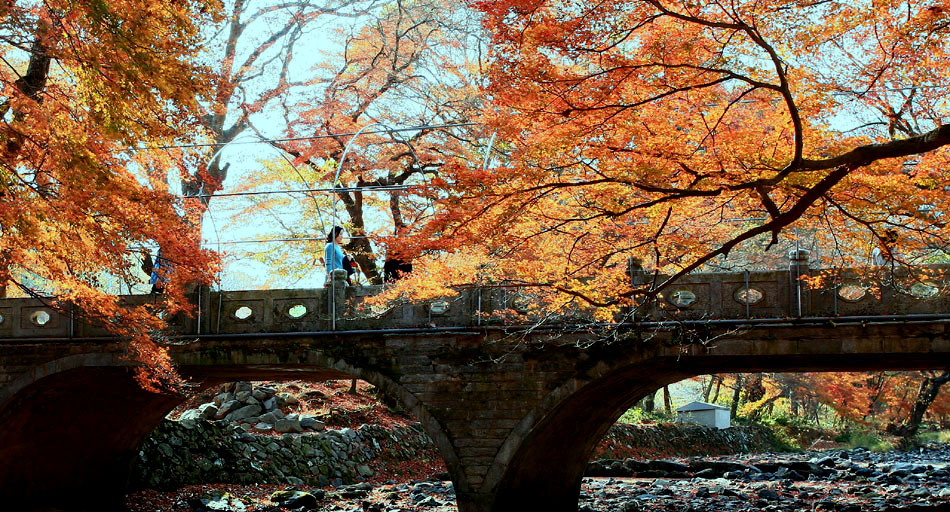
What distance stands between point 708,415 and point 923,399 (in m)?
6.70

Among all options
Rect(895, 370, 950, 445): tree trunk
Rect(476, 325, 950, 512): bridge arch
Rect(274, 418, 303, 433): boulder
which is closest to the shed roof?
Rect(895, 370, 950, 445): tree trunk

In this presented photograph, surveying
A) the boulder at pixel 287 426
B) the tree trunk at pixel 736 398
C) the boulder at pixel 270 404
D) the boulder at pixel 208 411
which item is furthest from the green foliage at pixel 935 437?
the boulder at pixel 208 411

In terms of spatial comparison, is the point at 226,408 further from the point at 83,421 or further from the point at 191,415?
the point at 83,421

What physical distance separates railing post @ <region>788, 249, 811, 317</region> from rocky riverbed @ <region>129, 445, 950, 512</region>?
547 centimetres

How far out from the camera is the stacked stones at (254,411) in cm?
2044

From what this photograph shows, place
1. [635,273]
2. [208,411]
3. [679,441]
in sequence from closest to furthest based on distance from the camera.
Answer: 1. [635,273]
2. [208,411]
3. [679,441]

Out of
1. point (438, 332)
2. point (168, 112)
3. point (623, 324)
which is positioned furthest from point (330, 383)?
point (168, 112)

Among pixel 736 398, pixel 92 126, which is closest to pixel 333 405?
pixel 92 126

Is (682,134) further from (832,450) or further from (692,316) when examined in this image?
(832,450)

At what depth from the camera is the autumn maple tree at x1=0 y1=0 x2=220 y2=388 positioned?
7.72 meters

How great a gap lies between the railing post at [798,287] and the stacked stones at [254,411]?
1258 cm

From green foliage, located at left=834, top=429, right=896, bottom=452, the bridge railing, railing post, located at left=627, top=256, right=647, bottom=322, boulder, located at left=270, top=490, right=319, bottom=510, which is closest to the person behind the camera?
the bridge railing

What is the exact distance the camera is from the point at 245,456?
18.6 metres

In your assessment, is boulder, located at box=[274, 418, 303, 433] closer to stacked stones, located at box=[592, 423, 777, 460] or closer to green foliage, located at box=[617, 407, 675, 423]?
stacked stones, located at box=[592, 423, 777, 460]
